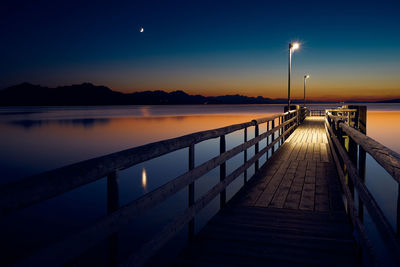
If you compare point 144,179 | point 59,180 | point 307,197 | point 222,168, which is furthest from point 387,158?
point 144,179

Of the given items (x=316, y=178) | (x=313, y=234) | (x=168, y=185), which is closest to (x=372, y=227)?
(x=316, y=178)

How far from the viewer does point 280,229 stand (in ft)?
13.3

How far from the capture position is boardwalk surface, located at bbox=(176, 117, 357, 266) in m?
3.24

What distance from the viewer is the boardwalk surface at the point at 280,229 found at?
3238mm

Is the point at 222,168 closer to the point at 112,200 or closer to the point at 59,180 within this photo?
the point at 112,200

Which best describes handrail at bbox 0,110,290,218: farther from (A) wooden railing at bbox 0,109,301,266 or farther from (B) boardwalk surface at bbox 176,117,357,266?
(B) boardwalk surface at bbox 176,117,357,266

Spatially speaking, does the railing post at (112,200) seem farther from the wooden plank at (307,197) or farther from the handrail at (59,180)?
the wooden plank at (307,197)

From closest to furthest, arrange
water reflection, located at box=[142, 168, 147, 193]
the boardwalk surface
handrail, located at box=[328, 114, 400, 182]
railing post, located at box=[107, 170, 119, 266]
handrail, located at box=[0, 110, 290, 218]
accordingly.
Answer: handrail, located at box=[0, 110, 290, 218] → handrail, located at box=[328, 114, 400, 182] → railing post, located at box=[107, 170, 119, 266] → the boardwalk surface → water reflection, located at box=[142, 168, 147, 193]

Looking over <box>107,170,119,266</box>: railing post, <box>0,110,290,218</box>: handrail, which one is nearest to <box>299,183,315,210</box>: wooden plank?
<box>0,110,290,218</box>: handrail

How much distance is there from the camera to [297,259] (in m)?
3.20

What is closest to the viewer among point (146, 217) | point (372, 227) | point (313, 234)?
point (313, 234)

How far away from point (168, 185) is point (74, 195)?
9193mm

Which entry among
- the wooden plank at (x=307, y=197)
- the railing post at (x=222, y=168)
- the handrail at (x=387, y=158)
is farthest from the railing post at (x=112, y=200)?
the wooden plank at (x=307, y=197)

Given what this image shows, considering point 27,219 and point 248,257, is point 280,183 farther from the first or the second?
point 27,219
